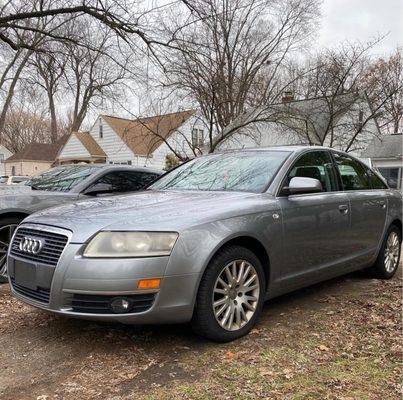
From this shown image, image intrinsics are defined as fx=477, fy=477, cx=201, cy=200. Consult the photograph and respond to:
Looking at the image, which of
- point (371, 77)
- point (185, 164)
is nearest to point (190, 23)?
point (185, 164)

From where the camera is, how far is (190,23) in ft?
40.4

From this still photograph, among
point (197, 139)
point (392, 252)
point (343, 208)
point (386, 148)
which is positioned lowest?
point (392, 252)

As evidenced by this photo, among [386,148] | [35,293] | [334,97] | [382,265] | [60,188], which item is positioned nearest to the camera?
[35,293]

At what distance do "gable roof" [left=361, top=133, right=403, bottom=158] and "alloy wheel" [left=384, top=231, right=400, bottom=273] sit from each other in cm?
2084

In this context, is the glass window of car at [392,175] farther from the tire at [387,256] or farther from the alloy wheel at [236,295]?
the alloy wheel at [236,295]

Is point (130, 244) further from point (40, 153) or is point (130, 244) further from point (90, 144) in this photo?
point (40, 153)

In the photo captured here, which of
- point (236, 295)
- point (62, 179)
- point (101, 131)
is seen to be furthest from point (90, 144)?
point (236, 295)

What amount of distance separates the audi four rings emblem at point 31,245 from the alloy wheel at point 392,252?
411 cm

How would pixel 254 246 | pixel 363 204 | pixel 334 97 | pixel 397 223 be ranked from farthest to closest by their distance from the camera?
pixel 334 97
pixel 397 223
pixel 363 204
pixel 254 246

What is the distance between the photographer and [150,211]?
3.57 m

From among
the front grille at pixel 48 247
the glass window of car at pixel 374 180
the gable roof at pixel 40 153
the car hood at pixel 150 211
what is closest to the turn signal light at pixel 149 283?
the car hood at pixel 150 211

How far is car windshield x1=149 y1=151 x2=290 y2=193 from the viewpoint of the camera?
434 centimetres

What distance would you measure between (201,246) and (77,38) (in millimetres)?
12036

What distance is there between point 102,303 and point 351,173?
3.37m
